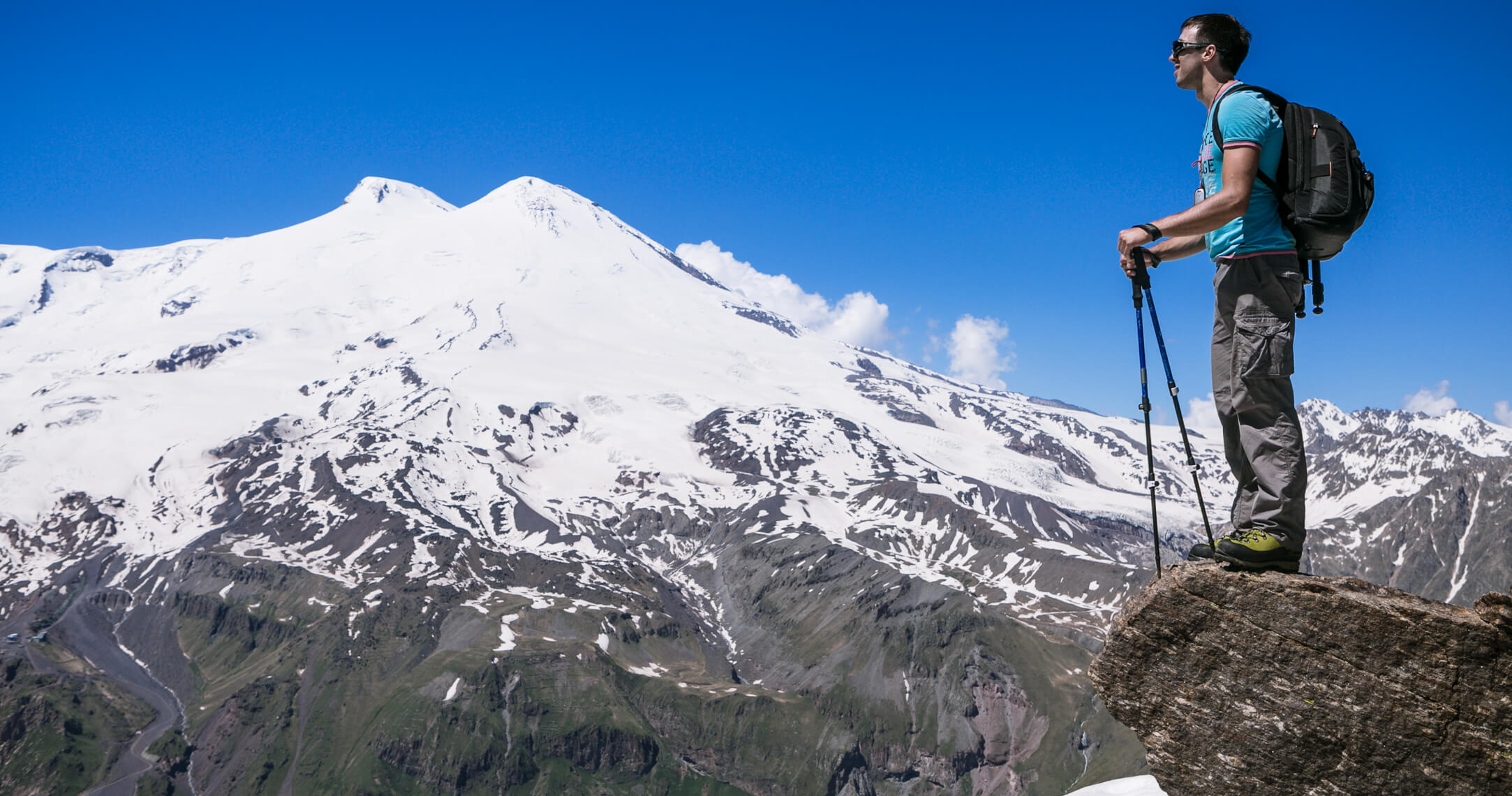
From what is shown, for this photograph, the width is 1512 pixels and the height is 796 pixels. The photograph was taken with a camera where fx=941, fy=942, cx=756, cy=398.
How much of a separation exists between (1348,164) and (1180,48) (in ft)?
7.01

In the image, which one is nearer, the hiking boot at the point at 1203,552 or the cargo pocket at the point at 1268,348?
the cargo pocket at the point at 1268,348

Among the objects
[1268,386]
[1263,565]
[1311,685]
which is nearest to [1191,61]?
[1268,386]

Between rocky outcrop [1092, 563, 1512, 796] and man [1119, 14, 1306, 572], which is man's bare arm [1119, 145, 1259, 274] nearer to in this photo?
man [1119, 14, 1306, 572]

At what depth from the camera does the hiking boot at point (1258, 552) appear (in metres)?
8.77

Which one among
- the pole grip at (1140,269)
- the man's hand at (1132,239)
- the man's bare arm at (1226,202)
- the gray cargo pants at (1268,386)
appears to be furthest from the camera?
the pole grip at (1140,269)

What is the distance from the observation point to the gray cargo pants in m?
8.60

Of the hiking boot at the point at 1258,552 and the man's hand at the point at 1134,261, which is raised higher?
the man's hand at the point at 1134,261

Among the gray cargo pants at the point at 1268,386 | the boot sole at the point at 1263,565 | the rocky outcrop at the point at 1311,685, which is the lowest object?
the rocky outcrop at the point at 1311,685

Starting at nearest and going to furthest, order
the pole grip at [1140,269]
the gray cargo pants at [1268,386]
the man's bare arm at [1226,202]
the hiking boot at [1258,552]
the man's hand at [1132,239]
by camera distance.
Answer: the man's bare arm at [1226,202], the gray cargo pants at [1268,386], the hiking boot at [1258,552], the man's hand at [1132,239], the pole grip at [1140,269]

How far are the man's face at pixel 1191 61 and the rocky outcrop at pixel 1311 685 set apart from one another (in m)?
4.78

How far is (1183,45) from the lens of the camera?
925 cm

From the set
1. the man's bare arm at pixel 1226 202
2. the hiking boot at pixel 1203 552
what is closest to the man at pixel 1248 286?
the man's bare arm at pixel 1226 202

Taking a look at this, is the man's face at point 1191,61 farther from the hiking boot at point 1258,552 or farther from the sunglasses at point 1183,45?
the hiking boot at point 1258,552

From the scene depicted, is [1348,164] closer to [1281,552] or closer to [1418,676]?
[1281,552]
